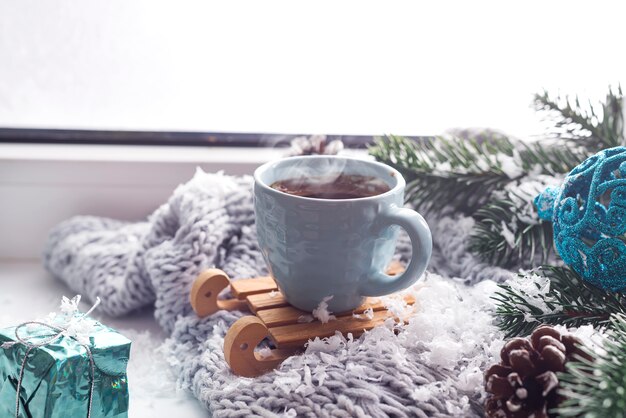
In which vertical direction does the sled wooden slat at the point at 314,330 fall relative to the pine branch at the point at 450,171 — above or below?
below

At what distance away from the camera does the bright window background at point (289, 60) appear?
0.84 m

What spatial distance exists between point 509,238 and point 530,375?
0.79 ft

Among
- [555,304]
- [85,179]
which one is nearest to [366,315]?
[555,304]

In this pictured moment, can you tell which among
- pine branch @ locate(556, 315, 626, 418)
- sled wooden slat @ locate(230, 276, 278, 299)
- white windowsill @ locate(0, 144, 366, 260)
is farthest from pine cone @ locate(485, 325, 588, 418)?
white windowsill @ locate(0, 144, 366, 260)

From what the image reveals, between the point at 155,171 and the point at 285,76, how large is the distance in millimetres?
207

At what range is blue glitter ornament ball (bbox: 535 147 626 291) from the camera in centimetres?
48

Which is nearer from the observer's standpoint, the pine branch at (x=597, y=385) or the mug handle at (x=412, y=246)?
the pine branch at (x=597, y=385)

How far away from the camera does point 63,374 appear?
445 millimetres

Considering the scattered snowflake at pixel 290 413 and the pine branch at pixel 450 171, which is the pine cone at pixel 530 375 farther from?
the pine branch at pixel 450 171

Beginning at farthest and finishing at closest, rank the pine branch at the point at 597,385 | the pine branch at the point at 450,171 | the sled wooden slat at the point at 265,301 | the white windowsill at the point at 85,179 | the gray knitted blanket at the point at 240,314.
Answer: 1. the white windowsill at the point at 85,179
2. the pine branch at the point at 450,171
3. the sled wooden slat at the point at 265,301
4. the gray knitted blanket at the point at 240,314
5. the pine branch at the point at 597,385

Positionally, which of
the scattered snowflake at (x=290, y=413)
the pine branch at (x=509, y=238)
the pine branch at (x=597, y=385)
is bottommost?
the scattered snowflake at (x=290, y=413)

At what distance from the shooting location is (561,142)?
2.49 feet

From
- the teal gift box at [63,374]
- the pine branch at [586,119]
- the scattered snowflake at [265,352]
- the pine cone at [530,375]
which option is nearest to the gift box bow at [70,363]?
the teal gift box at [63,374]

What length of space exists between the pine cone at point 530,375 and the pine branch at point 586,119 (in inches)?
13.4
